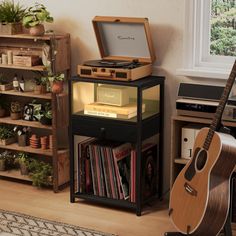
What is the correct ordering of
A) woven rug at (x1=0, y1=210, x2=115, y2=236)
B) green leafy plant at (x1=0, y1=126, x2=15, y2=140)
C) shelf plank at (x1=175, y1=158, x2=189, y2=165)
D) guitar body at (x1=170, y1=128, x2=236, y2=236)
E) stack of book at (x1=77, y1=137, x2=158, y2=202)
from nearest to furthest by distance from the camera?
guitar body at (x1=170, y1=128, x2=236, y2=236) < woven rug at (x1=0, y1=210, x2=115, y2=236) < shelf plank at (x1=175, y1=158, x2=189, y2=165) < stack of book at (x1=77, y1=137, x2=158, y2=202) < green leafy plant at (x1=0, y1=126, x2=15, y2=140)

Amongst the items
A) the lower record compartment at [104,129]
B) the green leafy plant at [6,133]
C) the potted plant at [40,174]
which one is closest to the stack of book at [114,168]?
the lower record compartment at [104,129]

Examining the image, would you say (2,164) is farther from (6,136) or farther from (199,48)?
(199,48)

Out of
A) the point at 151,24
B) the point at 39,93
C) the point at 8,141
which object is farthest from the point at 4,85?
the point at 151,24

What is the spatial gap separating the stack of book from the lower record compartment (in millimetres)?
106

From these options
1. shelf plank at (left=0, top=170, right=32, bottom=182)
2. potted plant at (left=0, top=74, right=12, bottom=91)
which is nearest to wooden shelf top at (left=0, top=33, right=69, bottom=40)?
potted plant at (left=0, top=74, right=12, bottom=91)

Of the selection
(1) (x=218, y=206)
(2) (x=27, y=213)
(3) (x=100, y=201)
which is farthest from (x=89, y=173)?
(1) (x=218, y=206)

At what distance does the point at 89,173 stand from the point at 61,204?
11.2 inches

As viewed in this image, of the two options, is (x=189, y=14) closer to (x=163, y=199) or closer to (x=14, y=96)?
(x=163, y=199)

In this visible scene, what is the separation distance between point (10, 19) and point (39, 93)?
57cm

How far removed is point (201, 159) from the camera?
3.32m

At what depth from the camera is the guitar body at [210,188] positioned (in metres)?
3.18

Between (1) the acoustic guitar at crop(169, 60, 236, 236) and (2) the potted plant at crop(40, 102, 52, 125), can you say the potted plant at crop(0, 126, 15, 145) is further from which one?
(1) the acoustic guitar at crop(169, 60, 236, 236)

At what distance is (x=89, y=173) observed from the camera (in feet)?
13.4

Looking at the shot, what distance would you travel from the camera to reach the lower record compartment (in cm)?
381
